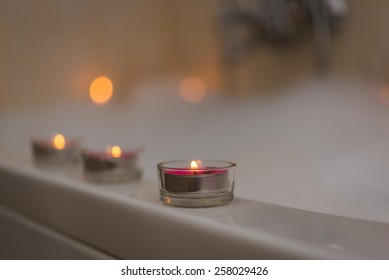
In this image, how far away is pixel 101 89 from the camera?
1295mm

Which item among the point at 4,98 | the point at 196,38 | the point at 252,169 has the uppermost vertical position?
the point at 196,38

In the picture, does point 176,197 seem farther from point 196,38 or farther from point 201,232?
point 196,38

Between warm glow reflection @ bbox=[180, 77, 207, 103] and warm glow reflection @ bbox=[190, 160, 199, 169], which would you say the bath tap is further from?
warm glow reflection @ bbox=[190, 160, 199, 169]

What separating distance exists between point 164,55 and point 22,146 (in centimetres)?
48

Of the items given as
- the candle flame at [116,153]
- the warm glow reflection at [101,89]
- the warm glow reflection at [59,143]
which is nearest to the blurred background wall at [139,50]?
the warm glow reflection at [101,89]

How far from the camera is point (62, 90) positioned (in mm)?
1235

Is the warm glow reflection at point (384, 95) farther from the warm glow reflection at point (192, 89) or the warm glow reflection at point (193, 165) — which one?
the warm glow reflection at point (193, 165)

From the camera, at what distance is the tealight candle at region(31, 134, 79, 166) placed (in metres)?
0.78

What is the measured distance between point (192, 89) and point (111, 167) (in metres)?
0.87

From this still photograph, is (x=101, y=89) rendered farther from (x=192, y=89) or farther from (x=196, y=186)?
(x=196, y=186)

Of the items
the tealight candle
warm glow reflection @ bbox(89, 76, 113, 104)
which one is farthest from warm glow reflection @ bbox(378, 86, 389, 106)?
the tealight candle

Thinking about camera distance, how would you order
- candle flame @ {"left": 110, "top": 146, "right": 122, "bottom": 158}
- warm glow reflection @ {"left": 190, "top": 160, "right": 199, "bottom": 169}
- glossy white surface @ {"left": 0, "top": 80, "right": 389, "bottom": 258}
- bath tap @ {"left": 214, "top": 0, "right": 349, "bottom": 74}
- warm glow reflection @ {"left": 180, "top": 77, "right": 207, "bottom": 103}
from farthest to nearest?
1. warm glow reflection @ {"left": 180, "top": 77, "right": 207, "bottom": 103}
2. bath tap @ {"left": 214, "top": 0, "right": 349, "bottom": 74}
3. candle flame @ {"left": 110, "top": 146, "right": 122, "bottom": 158}
4. warm glow reflection @ {"left": 190, "top": 160, "right": 199, "bottom": 169}
5. glossy white surface @ {"left": 0, "top": 80, "right": 389, "bottom": 258}

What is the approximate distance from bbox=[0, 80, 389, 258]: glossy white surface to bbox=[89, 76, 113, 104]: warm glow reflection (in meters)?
0.03
